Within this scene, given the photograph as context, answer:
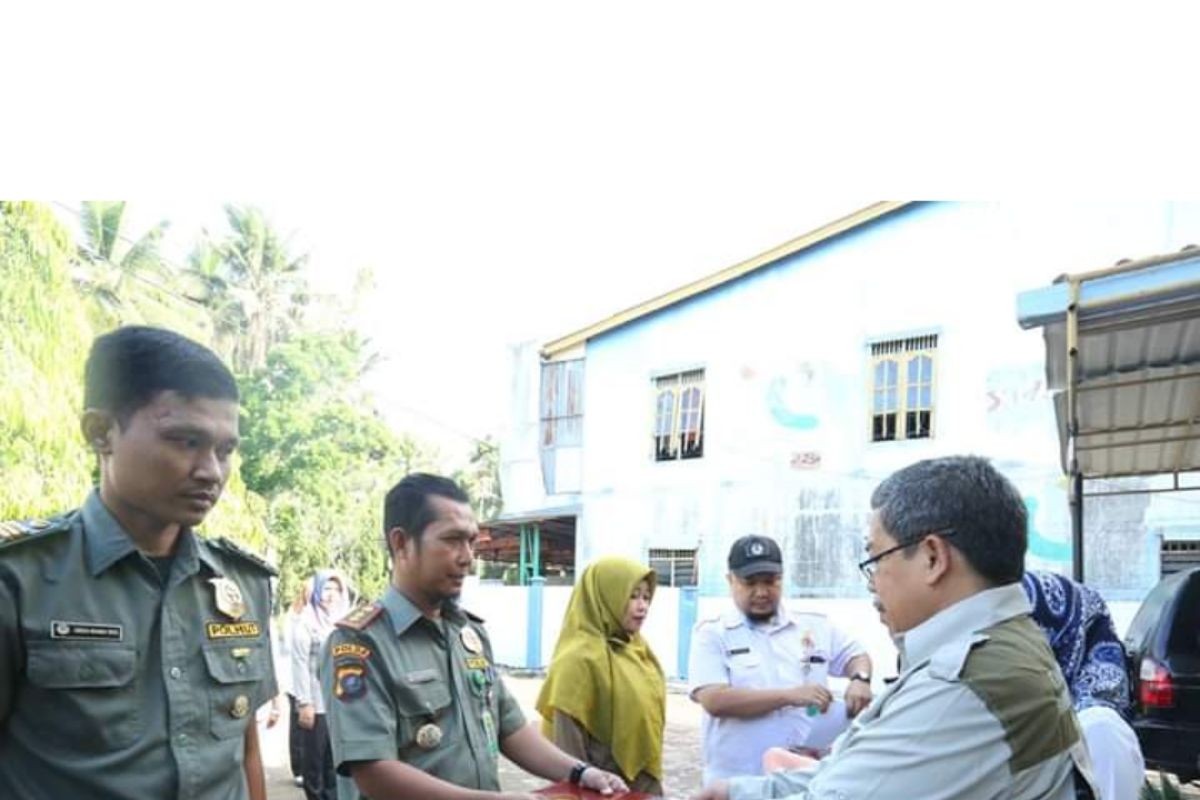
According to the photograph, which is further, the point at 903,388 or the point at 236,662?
the point at 903,388

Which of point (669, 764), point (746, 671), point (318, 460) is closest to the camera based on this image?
point (746, 671)

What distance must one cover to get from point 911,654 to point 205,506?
3.88 feet

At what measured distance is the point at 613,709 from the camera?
3.13m

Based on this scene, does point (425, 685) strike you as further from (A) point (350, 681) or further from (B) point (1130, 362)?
(B) point (1130, 362)

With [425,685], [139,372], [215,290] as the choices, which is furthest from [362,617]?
[215,290]

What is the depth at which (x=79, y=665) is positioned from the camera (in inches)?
60.7

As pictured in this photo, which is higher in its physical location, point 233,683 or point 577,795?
point 233,683

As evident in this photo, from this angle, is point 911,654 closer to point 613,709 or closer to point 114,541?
point 114,541

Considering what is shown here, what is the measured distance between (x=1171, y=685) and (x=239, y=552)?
15.5 feet

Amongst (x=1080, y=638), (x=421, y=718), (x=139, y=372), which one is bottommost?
(x=421, y=718)

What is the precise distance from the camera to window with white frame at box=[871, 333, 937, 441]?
12852 mm

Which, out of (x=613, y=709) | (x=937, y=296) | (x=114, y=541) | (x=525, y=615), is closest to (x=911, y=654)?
(x=114, y=541)

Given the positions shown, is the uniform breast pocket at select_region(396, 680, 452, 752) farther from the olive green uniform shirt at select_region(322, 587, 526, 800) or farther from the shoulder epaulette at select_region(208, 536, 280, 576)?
the shoulder epaulette at select_region(208, 536, 280, 576)

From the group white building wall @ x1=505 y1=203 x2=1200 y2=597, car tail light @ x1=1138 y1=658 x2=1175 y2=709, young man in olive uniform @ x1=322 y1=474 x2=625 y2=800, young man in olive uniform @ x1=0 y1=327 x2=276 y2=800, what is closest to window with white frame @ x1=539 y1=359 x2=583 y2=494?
white building wall @ x1=505 y1=203 x2=1200 y2=597
